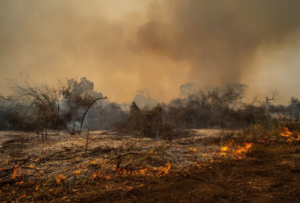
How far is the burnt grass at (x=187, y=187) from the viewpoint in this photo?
3.89 meters

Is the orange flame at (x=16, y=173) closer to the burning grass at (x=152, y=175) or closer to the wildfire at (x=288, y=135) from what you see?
the burning grass at (x=152, y=175)

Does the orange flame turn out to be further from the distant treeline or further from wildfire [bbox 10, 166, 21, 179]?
the distant treeline

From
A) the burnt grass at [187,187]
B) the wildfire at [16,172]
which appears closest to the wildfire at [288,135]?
the burnt grass at [187,187]

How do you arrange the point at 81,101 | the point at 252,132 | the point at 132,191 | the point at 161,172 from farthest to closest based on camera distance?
1. the point at 81,101
2. the point at 252,132
3. the point at 161,172
4. the point at 132,191

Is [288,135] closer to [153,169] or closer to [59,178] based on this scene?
[153,169]

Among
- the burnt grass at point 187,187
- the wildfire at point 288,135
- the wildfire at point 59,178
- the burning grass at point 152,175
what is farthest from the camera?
the wildfire at point 288,135

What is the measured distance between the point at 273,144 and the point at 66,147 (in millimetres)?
9808

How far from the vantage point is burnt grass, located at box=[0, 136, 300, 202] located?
3887 millimetres

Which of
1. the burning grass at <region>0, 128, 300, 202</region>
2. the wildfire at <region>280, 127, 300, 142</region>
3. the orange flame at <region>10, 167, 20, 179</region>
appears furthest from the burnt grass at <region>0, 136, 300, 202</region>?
the wildfire at <region>280, 127, 300, 142</region>

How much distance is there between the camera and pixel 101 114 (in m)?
17.6

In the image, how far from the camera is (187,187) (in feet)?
14.5

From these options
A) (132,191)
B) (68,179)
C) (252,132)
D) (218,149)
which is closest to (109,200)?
(132,191)

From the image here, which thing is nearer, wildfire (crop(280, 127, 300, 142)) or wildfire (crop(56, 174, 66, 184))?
wildfire (crop(56, 174, 66, 184))

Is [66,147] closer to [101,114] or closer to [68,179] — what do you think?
[68,179]
